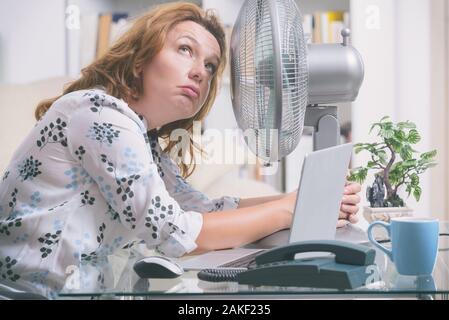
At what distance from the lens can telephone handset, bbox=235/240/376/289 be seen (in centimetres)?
75

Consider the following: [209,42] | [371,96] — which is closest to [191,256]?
[209,42]

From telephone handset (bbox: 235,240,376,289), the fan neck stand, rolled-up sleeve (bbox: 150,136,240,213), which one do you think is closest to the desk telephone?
telephone handset (bbox: 235,240,376,289)

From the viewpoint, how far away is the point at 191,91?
1.48 metres

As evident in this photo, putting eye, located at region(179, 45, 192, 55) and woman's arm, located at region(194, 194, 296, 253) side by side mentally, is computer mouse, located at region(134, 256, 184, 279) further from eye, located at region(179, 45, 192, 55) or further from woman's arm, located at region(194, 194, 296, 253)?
eye, located at region(179, 45, 192, 55)

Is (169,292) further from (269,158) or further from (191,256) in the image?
(269,158)

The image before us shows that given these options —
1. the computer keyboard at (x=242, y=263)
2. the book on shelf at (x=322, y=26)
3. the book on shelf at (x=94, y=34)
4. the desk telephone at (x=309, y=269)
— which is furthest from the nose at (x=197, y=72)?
the book on shelf at (x=94, y=34)

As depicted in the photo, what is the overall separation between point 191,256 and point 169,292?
0.92 feet

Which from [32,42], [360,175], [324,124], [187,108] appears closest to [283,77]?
[324,124]

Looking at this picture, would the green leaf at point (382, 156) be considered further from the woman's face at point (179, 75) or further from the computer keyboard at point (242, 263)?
the computer keyboard at point (242, 263)

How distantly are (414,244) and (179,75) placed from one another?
0.82 metres

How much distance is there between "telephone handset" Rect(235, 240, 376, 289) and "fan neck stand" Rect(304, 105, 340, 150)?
0.37 meters

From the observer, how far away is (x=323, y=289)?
75cm

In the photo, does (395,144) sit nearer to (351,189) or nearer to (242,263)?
(351,189)

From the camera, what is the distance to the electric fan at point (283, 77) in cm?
101
